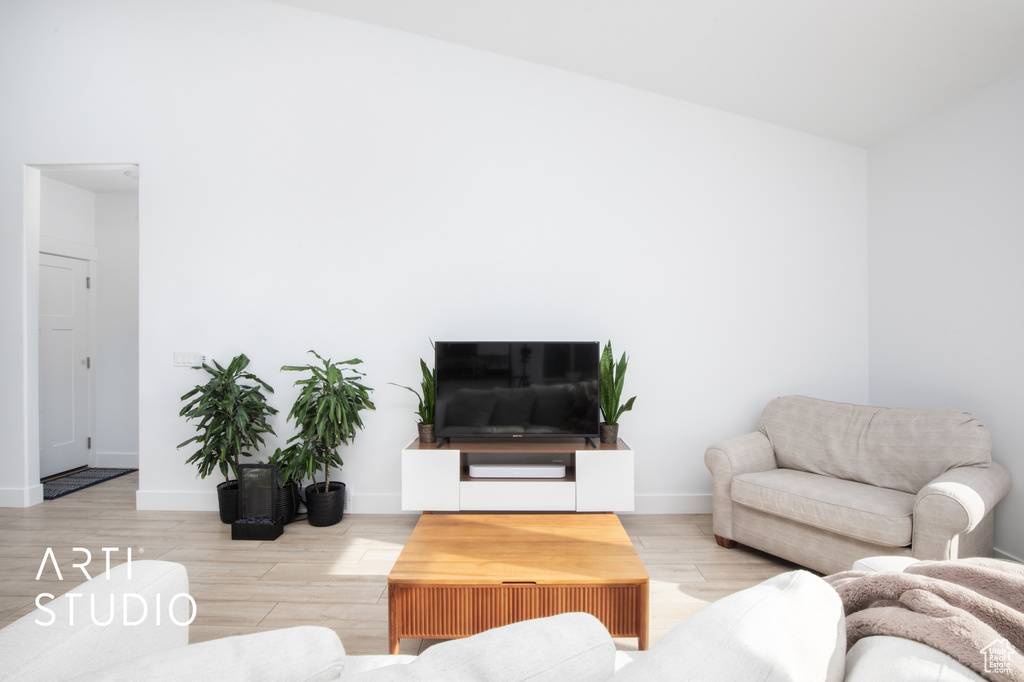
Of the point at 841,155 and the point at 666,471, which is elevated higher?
the point at 841,155

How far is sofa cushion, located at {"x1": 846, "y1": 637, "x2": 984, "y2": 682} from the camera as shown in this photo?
0.61 m

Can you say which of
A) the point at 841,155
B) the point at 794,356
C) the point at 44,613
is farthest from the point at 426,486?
the point at 841,155

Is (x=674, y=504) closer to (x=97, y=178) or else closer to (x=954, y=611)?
(x=954, y=611)

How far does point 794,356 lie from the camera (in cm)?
350

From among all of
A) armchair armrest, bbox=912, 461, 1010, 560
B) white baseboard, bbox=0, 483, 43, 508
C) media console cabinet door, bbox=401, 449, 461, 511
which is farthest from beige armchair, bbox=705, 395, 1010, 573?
white baseboard, bbox=0, 483, 43, 508

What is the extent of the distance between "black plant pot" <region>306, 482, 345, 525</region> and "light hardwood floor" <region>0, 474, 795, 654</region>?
0.22 ft

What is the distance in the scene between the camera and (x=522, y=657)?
692 millimetres

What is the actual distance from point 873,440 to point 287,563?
10.5 feet

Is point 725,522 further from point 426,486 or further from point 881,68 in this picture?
point 881,68

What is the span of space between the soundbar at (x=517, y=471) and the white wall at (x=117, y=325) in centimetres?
358

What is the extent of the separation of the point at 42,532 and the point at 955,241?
18.3 feet

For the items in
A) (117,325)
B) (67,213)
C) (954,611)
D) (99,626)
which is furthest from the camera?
(117,325)

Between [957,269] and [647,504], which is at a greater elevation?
[957,269]

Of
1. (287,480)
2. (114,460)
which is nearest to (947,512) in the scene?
(287,480)
